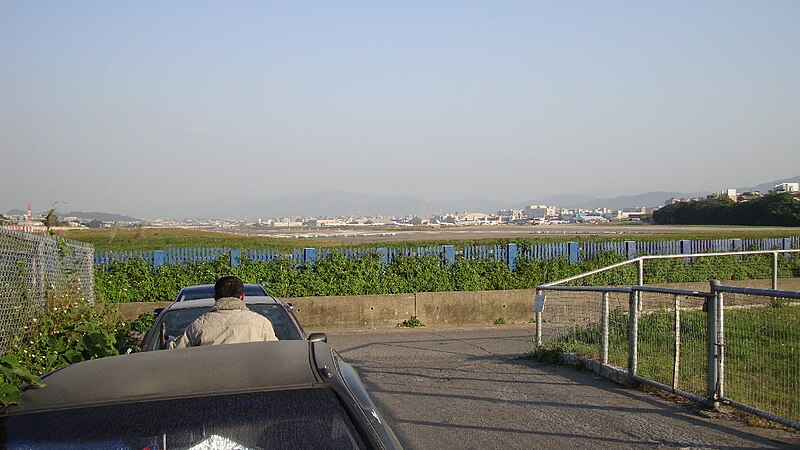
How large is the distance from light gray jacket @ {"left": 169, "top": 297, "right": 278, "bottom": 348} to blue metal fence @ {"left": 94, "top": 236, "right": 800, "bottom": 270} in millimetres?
15261

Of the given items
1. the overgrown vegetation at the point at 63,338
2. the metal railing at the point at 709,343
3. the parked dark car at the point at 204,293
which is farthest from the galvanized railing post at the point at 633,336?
the overgrown vegetation at the point at 63,338

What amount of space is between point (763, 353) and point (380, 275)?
1411cm

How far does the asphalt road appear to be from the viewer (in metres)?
A: 7.40

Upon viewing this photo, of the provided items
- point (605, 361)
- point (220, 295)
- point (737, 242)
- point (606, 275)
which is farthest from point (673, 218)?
point (220, 295)

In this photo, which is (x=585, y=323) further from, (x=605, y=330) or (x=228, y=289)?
(x=228, y=289)

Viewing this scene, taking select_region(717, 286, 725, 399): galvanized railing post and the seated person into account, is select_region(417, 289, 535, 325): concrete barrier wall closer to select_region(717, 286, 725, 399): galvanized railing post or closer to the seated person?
select_region(717, 286, 725, 399): galvanized railing post

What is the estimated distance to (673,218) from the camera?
77.2 m

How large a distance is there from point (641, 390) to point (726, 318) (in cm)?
164

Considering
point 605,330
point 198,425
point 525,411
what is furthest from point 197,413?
point 605,330

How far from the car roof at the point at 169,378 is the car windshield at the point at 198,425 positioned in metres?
0.03

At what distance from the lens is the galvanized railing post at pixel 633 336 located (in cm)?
978

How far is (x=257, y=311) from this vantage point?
8375 millimetres

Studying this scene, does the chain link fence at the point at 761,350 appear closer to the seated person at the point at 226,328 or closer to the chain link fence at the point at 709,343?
the chain link fence at the point at 709,343

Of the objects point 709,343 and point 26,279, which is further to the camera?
point 26,279
